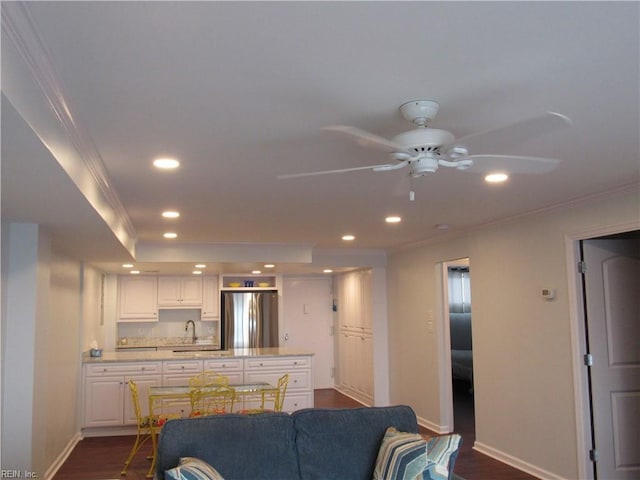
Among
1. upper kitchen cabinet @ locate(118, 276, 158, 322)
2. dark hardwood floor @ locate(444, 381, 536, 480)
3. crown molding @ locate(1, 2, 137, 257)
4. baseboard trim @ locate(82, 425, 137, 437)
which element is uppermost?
crown molding @ locate(1, 2, 137, 257)

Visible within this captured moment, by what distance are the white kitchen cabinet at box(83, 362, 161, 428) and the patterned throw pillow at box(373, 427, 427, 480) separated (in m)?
4.51

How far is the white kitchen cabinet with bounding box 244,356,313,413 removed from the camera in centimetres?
720

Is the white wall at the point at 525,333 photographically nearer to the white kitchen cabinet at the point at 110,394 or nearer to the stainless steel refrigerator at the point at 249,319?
the stainless steel refrigerator at the point at 249,319

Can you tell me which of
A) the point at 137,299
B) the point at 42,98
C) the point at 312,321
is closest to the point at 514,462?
the point at 42,98

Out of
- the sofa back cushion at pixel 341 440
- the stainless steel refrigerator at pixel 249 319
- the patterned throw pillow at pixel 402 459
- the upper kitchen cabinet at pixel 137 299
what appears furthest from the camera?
the stainless steel refrigerator at pixel 249 319

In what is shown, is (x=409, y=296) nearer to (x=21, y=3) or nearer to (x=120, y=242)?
(x=120, y=242)

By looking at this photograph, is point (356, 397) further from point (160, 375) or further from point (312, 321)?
point (160, 375)

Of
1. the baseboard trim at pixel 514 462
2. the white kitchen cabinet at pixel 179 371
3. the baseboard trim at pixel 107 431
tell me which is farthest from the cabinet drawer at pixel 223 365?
the baseboard trim at pixel 514 462

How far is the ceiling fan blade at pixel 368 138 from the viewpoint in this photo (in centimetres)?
220

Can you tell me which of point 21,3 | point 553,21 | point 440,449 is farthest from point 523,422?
point 21,3

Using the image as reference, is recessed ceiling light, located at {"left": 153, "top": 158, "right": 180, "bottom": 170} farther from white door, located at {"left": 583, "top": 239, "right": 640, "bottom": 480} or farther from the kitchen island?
the kitchen island

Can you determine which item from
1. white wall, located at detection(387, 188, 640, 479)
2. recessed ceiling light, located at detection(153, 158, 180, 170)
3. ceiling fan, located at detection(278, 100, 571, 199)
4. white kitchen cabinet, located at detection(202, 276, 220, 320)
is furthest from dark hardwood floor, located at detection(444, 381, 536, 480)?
white kitchen cabinet, located at detection(202, 276, 220, 320)

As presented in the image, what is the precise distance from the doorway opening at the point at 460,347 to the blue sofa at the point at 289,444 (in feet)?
12.6

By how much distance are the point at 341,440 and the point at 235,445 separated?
0.62 meters
